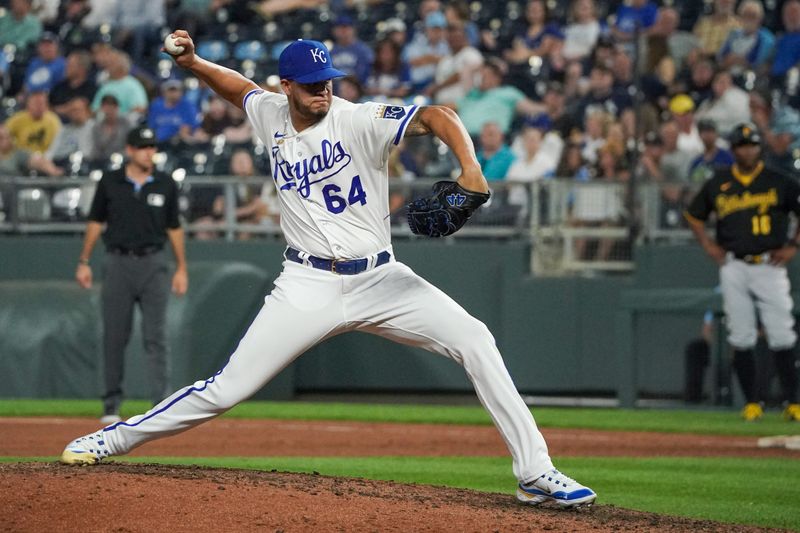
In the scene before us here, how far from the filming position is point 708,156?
12.5 metres

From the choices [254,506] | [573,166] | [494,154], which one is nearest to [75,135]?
[494,154]

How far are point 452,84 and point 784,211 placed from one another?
16.5 feet

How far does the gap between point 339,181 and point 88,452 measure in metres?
1.68

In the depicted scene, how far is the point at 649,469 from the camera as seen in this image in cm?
799

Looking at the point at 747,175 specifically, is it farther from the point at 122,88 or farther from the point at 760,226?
the point at 122,88

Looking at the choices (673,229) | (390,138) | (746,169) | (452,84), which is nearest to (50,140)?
(452,84)

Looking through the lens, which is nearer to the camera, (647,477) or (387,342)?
(647,477)

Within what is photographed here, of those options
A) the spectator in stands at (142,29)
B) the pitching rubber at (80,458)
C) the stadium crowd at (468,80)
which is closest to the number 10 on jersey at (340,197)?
the pitching rubber at (80,458)

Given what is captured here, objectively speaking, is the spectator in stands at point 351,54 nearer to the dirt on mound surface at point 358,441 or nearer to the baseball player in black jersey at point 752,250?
the baseball player in black jersey at point 752,250

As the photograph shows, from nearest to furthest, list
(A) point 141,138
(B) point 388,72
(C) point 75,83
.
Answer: (A) point 141,138
(B) point 388,72
(C) point 75,83

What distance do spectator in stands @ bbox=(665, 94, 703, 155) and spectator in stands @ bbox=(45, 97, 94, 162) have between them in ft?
21.4

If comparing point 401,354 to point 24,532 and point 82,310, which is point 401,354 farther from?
point 24,532

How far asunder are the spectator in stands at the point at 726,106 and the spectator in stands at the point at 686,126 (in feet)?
0.33

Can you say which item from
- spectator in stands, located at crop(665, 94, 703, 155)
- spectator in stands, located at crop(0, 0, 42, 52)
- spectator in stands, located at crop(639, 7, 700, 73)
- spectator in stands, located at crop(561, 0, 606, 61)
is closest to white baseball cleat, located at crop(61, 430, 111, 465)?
spectator in stands, located at crop(665, 94, 703, 155)
